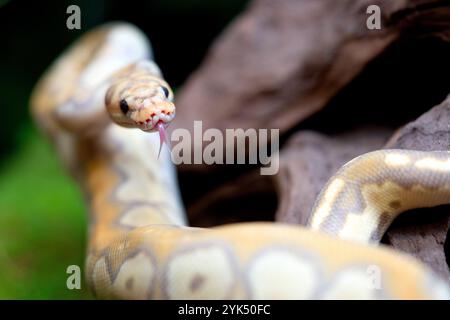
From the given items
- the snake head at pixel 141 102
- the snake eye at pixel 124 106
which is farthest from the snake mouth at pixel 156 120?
the snake eye at pixel 124 106

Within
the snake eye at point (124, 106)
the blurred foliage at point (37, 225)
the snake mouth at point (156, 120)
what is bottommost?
the blurred foliage at point (37, 225)

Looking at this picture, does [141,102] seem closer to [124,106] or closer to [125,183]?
[124,106]

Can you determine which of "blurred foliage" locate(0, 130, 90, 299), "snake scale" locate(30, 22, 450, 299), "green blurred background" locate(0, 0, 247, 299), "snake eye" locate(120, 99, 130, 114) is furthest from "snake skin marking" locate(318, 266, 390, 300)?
"green blurred background" locate(0, 0, 247, 299)

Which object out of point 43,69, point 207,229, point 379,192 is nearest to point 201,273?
point 207,229

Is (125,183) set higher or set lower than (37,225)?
higher

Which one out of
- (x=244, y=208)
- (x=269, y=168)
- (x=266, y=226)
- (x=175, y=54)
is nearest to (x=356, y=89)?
(x=269, y=168)

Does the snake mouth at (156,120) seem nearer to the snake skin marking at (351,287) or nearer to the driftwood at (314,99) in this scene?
the driftwood at (314,99)
